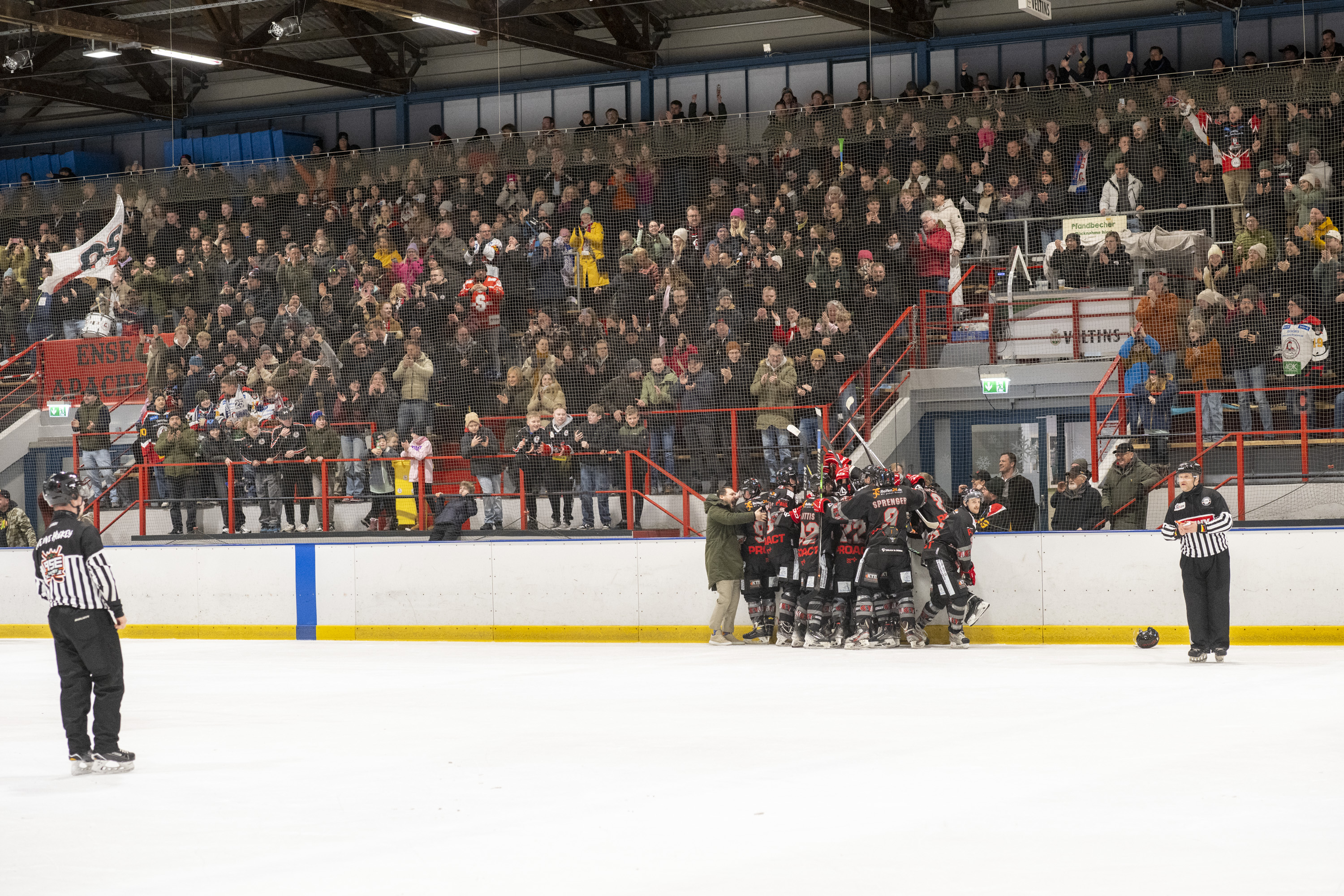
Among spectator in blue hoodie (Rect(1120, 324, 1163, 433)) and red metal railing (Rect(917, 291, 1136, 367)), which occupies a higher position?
red metal railing (Rect(917, 291, 1136, 367))

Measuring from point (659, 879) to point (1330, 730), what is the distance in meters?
4.50

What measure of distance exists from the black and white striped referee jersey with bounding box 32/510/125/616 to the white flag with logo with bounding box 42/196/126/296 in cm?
1194

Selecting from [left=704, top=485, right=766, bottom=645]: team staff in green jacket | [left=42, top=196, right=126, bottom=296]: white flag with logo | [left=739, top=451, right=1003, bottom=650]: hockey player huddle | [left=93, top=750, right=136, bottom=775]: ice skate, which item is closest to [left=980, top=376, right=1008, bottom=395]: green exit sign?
[left=739, top=451, right=1003, bottom=650]: hockey player huddle

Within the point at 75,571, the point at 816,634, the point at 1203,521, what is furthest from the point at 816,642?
the point at 75,571

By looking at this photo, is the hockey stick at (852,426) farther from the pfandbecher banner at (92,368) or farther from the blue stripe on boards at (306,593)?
the pfandbecher banner at (92,368)

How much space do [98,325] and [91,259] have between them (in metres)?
0.93

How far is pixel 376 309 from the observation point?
60.5ft

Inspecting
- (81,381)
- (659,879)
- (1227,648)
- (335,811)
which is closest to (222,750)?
(335,811)

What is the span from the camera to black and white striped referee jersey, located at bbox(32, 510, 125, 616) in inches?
293

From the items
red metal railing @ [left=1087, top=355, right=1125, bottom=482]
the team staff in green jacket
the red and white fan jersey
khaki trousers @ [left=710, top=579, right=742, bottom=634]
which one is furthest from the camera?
the red and white fan jersey

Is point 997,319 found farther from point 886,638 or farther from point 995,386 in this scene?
point 886,638

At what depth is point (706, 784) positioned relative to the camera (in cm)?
661

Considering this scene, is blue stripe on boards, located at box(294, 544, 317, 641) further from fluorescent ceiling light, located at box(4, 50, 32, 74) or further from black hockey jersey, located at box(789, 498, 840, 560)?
fluorescent ceiling light, located at box(4, 50, 32, 74)

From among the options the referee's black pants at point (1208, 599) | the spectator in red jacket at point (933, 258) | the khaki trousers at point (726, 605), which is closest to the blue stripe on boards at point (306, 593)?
the khaki trousers at point (726, 605)
